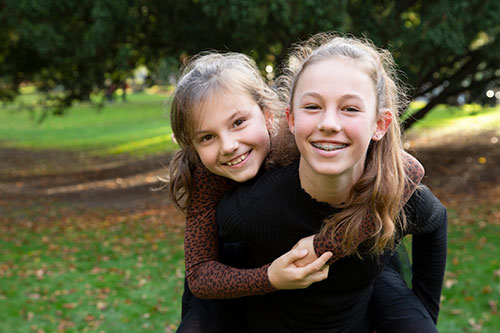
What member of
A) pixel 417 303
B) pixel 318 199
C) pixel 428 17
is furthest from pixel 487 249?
pixel 318 199

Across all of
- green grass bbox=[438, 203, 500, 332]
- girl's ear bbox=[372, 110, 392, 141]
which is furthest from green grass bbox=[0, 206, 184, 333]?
girl's ear bbox=[372, 110, 392, 141]

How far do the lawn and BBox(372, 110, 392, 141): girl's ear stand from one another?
3339 mm

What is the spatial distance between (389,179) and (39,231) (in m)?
9.42

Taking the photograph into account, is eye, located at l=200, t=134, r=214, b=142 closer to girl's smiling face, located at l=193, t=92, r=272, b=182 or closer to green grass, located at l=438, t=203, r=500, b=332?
girl's smiling face, located at l=193, t=92, r=272, b=182

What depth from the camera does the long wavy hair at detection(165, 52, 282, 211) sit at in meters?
2.24

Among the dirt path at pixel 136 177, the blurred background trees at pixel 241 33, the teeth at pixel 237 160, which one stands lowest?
the dirt path at pixel 136 177

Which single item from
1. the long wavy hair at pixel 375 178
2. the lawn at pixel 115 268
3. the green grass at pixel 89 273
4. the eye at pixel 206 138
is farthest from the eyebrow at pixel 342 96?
the green grass at pixel 89 273

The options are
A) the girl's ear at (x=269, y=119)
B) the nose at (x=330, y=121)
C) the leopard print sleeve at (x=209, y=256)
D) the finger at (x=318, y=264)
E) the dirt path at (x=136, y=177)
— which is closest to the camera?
the nose at (x=330, y=121)

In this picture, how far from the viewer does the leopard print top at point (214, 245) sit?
2008 mm

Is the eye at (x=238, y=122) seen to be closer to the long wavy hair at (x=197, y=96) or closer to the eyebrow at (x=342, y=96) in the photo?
the long wavy hair at (x=197, y=96)

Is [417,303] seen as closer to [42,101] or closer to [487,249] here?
[487,249]

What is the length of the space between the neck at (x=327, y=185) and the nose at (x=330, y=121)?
0.81 feet

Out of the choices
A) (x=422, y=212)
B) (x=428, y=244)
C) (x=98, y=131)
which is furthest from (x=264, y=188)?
(x=98, y=131)

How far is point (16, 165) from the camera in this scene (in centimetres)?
1981
